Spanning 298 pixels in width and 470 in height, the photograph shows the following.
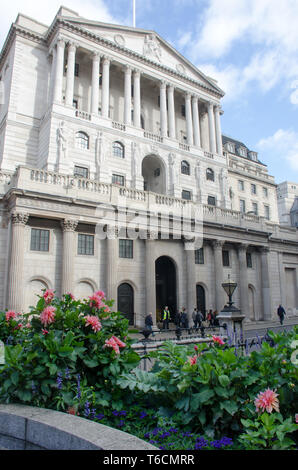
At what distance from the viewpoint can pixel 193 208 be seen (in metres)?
29.4

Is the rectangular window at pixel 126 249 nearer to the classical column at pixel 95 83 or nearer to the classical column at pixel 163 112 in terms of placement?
the classical column at pixel 95 83

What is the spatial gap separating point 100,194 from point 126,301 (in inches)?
330

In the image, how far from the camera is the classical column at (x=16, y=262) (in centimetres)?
2023

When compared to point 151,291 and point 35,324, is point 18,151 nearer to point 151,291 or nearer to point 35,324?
point 151,291

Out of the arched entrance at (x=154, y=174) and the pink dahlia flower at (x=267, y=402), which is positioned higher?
the arched entrance at (x=154, y=174)

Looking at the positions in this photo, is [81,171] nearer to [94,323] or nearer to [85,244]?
[85,244]

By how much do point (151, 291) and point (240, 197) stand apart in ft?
113

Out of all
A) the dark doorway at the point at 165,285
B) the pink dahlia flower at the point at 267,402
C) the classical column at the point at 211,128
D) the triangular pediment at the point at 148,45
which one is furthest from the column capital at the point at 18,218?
the classical column at the point at 211,128

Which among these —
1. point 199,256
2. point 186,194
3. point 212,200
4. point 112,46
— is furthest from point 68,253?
point 112,46

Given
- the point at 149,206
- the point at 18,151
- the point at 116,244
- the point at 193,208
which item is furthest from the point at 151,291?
the point at 18,151

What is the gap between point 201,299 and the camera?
30141 millimetres

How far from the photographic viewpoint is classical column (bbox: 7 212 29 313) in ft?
66.4

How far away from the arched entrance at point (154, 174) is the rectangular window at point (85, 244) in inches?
516

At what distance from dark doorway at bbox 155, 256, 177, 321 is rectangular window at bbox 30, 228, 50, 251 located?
10.6 m
